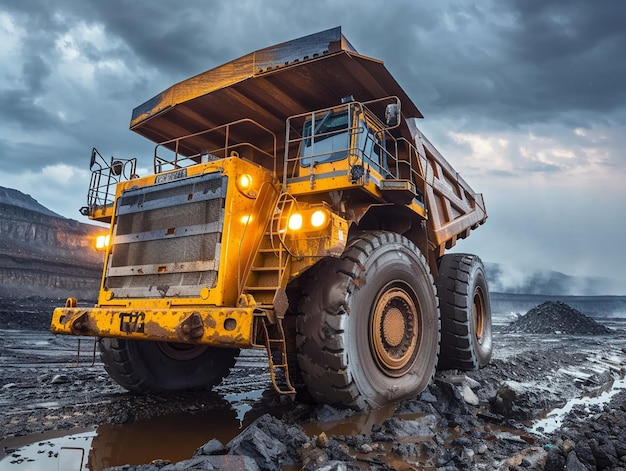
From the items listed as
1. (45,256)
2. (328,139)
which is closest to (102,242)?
(328,139)

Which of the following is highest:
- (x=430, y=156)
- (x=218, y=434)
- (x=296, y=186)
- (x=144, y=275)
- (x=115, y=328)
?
(x=430, y=156)

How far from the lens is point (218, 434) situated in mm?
3734

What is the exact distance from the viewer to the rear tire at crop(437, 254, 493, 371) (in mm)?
6203

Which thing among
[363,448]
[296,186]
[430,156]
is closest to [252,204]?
[296,186]

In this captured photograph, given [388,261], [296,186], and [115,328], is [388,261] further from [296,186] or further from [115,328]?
[115,328]

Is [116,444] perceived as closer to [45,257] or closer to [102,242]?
[102,242]

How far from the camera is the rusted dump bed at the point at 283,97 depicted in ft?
14.8

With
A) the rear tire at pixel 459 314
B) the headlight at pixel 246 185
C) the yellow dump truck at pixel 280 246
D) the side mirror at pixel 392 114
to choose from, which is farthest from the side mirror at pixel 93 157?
the rear tire at pixel 459 314

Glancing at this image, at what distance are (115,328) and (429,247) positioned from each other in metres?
4.13

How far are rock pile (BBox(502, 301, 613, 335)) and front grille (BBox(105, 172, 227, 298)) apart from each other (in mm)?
19056

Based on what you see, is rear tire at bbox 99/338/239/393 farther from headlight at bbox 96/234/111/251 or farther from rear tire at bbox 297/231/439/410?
rear tire at bbox 297/231/439/410

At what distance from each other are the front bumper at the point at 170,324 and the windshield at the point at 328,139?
2026 millimetres

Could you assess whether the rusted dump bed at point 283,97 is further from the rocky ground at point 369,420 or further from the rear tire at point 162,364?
the rocky ground at point 369,420

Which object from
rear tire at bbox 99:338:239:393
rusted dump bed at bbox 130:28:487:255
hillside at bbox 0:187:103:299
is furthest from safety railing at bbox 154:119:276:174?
hillside at bbox 0:187:103:299
